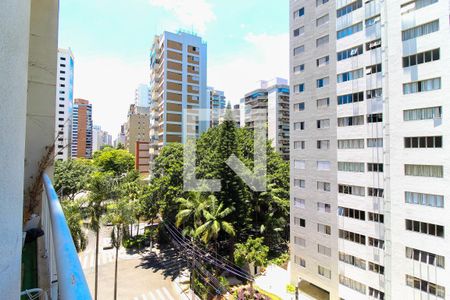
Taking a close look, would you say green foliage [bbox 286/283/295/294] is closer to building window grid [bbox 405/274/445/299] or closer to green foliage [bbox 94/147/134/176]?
building window grid [bbox 405/274/445/299]

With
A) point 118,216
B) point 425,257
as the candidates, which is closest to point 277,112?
point 425,257

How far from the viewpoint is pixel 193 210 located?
14.2m

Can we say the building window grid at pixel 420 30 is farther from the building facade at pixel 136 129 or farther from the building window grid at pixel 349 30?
the building facade at pixel 136 129

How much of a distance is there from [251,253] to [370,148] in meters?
8.10

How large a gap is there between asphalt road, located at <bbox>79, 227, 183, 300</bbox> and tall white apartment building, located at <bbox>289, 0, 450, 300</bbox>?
762 cm

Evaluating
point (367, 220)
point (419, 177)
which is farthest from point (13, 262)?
point (367, 220)

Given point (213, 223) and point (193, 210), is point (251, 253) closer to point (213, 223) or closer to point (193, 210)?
point (213, 223)

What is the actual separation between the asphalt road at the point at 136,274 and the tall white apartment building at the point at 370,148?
25.0ft

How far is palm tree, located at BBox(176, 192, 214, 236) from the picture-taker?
549 inches

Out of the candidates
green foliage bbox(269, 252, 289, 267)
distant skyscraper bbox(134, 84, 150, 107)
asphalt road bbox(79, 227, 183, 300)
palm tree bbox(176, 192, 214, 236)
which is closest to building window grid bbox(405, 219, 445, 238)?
green foliage bbox(269, 252, 289, 267)

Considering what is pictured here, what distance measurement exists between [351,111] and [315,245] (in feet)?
25.2

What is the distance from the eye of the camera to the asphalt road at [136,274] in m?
12.6

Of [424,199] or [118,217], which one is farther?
[118,217]

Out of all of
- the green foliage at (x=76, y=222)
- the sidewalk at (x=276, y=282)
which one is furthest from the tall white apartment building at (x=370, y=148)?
the green foliage at (x=76, y=222)
